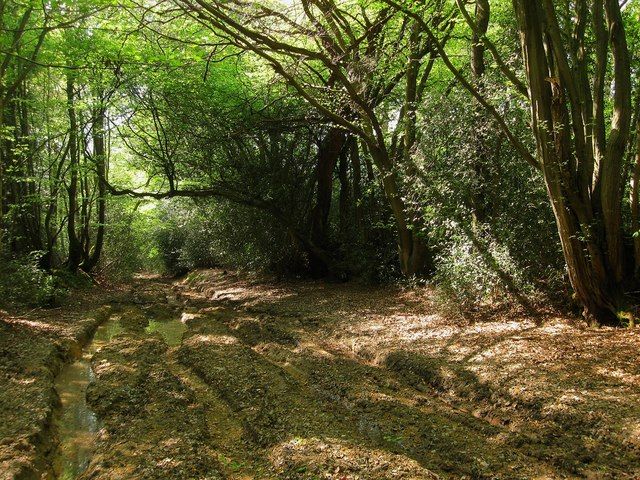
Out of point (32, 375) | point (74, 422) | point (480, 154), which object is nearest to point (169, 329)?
point (32, 375)

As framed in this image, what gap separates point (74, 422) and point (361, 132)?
7.32 meters

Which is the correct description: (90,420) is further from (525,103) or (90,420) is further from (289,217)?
(289,217)

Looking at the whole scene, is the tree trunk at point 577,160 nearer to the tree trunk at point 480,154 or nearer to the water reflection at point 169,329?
the tree trunk at point 480,154

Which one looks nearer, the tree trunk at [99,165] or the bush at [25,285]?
the bush at [25,285]

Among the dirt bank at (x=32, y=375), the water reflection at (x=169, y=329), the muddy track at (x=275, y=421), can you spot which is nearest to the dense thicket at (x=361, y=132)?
the dirt bank at (x=32, y=375)

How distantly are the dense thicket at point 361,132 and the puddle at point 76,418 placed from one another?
3.81 meters

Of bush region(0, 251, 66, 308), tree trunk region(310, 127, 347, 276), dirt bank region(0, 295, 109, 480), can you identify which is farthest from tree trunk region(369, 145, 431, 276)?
bush region(0, 251, 66, 308)

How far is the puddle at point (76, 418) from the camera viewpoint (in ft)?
14.3

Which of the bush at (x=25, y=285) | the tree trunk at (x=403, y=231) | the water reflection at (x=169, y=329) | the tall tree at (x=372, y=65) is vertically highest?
the tall tree at (x=372, y=65)

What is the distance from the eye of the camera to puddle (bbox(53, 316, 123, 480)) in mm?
4352

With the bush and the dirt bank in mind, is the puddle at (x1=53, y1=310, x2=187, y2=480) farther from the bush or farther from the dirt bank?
the bush

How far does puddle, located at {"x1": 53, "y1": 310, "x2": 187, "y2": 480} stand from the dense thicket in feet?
12.5

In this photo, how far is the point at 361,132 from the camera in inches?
374

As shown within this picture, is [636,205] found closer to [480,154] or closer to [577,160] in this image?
[577,160]
